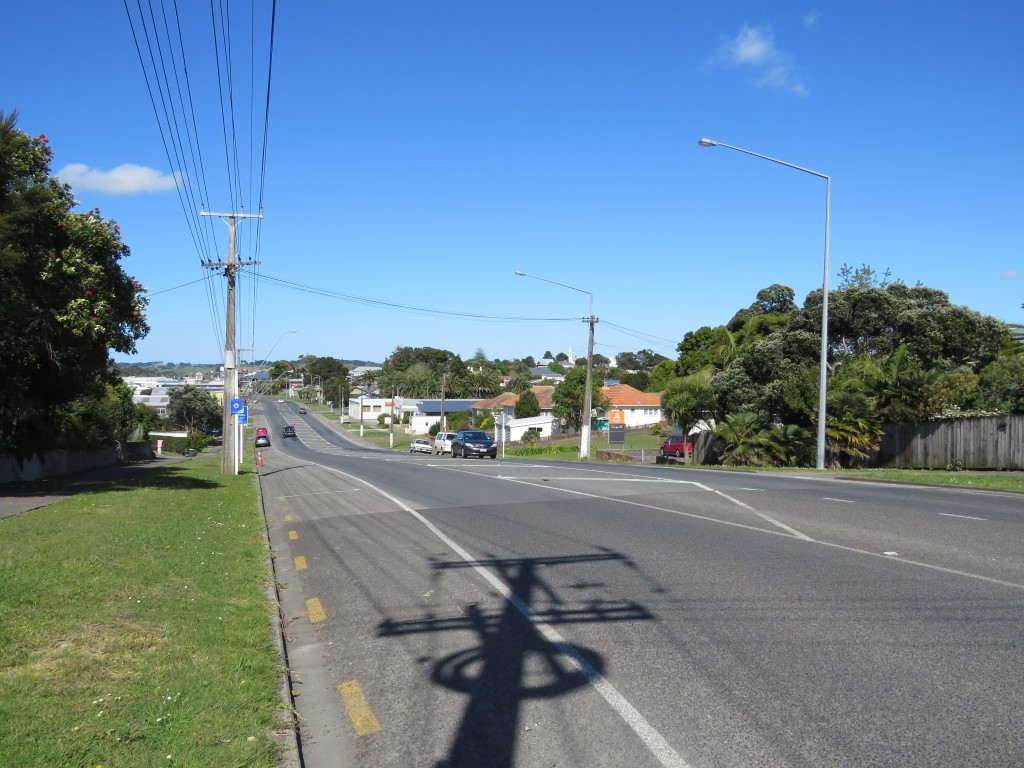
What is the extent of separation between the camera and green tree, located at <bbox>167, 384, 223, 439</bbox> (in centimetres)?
8550

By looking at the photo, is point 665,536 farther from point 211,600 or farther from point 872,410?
point 872,410

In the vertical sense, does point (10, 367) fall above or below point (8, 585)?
above

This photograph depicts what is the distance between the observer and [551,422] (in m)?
87.4

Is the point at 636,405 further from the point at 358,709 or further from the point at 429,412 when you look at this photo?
the point at 358,709

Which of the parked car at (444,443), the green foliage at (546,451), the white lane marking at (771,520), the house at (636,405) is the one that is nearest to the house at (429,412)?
the house at (636,405)

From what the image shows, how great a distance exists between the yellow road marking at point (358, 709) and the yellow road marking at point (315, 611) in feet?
6.93

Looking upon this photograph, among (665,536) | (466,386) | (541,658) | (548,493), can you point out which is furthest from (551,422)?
(541,658)

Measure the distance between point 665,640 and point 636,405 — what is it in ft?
281

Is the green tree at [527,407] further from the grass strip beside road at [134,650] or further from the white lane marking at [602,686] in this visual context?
the white lane marking at [602,686]

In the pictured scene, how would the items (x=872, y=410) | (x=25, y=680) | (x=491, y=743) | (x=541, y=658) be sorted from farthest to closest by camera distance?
(x=872, y=410), (x=541, y=658), (x=25, y=680), (x=491, y=743)

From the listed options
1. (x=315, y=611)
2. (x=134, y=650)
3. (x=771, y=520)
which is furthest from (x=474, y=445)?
(x=134, y=650)

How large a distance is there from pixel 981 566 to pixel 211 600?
8.27 metres

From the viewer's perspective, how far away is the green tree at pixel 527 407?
98.4 metres

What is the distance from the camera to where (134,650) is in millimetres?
6441
